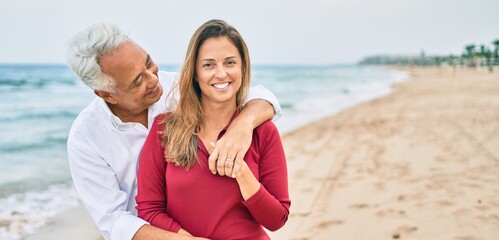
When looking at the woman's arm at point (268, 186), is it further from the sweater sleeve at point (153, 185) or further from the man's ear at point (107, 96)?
the man's ear at point (107, 96)

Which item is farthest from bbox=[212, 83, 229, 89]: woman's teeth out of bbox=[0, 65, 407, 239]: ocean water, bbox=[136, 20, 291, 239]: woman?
bbox=[0, 65, 407, 239]: ocean water

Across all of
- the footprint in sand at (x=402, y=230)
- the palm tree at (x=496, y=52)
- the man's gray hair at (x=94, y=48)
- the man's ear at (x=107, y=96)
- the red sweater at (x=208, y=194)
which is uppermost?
the man's gray hair at (x=94, y=48)

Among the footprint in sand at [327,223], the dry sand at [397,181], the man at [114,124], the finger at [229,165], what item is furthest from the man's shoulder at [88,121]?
the footprint in sand at [327,223]

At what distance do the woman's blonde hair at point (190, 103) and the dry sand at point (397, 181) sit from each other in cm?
242

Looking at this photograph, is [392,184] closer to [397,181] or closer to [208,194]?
[397,181]

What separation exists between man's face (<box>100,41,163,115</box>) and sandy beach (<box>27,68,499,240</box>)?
2.40m

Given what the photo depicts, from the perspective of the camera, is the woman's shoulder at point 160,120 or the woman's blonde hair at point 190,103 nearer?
the woman's blonde hair at point 190,103

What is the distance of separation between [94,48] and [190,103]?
1.74 ft

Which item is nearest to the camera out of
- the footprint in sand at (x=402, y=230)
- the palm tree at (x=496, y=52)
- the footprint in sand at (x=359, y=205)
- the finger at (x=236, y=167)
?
the finger at (x=236, y=167)

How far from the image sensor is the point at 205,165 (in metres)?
2.05

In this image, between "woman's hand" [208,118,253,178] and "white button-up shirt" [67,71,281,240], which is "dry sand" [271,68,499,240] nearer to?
"white button-up shirt" [67,71,281,240]

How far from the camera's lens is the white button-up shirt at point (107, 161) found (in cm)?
222

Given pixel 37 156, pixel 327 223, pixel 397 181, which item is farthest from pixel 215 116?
pixel 37 156

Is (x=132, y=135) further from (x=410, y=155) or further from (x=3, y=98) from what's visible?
(x=3, y=98)
